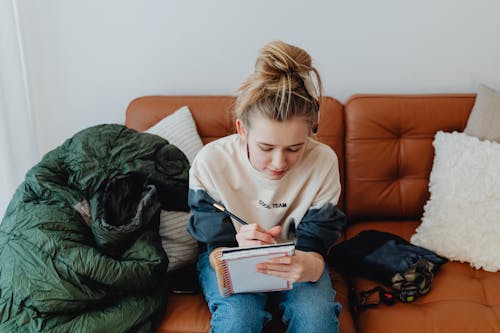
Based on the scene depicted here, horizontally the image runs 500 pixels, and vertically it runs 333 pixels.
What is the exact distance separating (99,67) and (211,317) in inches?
46.1

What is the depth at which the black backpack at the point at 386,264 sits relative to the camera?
1.61m

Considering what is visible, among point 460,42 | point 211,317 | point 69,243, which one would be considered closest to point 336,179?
point 211,317

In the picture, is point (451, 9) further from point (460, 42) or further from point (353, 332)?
point (353, 332)

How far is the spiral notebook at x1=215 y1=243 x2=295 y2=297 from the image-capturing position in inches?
50.2

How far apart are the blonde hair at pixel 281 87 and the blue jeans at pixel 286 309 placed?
1.55ft

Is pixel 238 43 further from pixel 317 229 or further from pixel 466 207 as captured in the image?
pixel 466 207

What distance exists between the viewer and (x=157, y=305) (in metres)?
1.51

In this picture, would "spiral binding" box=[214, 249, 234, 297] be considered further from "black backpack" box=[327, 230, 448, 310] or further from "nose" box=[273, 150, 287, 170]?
"black backpack" box=[327, 230, 448, 310]

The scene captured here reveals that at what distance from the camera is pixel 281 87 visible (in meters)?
1.34

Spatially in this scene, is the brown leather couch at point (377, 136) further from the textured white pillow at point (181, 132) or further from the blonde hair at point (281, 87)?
the blonde hair at point (281, 87)

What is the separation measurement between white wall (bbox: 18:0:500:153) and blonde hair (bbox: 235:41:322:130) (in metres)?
0.74

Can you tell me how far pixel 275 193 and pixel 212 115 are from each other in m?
0.58

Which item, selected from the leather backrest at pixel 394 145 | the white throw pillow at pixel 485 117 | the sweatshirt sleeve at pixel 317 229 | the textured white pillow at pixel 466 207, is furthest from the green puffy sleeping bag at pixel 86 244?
the white throw pillow at pixel 485 117

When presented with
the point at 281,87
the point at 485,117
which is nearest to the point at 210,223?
the point at 281,87
